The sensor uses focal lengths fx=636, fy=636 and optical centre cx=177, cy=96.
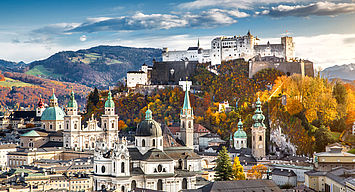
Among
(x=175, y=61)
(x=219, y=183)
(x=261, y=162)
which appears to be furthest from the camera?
(x=175, y=61)

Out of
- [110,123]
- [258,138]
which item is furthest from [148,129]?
[110,123]

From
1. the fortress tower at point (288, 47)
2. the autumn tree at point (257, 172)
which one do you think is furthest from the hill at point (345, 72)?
the autumn tree at point (257, 172)

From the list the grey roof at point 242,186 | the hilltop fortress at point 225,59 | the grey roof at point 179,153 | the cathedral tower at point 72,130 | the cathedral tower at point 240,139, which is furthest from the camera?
the hilltop fortress at point 225,59

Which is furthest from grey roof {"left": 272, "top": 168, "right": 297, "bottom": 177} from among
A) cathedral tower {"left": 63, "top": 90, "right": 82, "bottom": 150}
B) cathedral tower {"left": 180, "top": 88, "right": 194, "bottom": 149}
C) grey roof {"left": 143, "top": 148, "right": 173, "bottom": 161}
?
cathedral tower {"left": 63, "top": 90, "right": 82, "bottom": 150}

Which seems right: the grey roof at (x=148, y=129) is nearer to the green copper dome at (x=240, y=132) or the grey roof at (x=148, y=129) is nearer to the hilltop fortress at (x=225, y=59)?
the green copper dome at (x=240, y=132)

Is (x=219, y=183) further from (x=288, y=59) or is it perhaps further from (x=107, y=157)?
(x=288, y=59)

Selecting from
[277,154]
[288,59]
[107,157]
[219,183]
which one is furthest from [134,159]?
[288,59]
